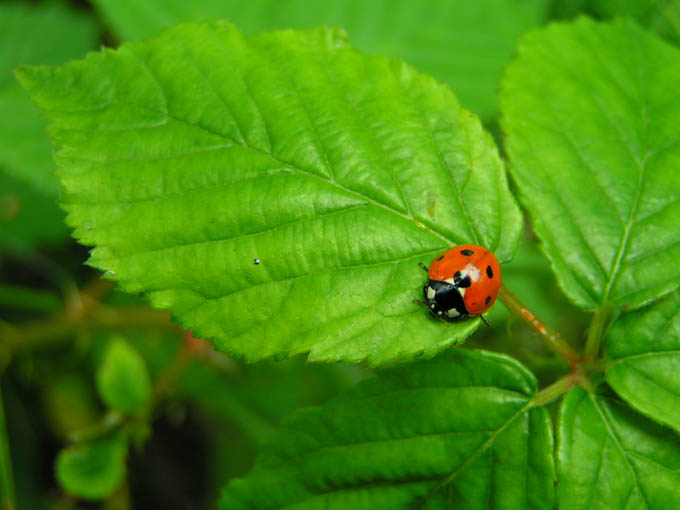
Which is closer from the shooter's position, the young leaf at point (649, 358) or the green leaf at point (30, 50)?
the young leaf at point (649, 358)

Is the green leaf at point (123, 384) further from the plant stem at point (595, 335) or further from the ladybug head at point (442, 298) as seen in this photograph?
the plant stem at point (595, 335)

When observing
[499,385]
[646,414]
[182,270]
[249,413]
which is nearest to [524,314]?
[499,385]

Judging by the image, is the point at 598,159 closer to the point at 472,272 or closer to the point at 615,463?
the point at 472,272

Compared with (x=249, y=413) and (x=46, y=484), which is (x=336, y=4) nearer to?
(x=249, y=413)

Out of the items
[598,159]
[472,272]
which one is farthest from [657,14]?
[472,272]

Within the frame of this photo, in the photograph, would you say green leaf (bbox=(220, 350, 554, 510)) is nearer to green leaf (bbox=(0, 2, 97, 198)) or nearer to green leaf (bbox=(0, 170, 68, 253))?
green leaf (bbox=(0, 2, 97, 198))

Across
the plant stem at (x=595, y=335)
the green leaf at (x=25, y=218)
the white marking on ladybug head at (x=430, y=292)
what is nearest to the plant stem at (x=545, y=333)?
the plant stem at (x=595, y=335)
